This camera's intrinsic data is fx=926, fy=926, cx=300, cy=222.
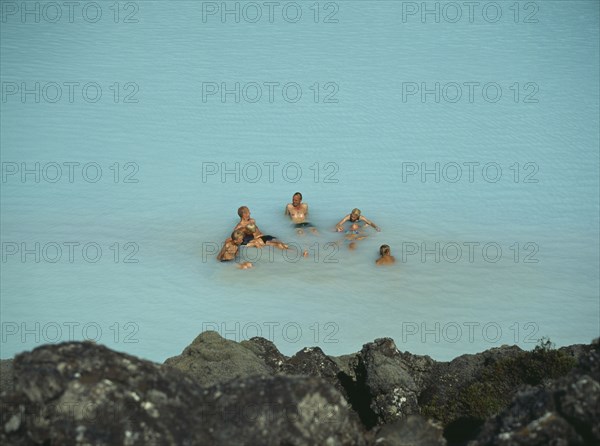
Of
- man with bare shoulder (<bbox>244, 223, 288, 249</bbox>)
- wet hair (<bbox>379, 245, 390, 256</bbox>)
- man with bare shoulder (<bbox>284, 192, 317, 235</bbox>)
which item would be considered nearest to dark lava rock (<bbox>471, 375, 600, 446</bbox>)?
wet hair (<bbox>379, 245, 390, 256</bbox>)

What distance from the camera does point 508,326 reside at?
12.0 meters

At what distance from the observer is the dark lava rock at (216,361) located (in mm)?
8289

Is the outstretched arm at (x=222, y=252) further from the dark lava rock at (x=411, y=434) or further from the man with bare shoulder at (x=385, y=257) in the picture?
the dark lava rock at (x=411, y=434)

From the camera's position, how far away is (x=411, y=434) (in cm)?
599

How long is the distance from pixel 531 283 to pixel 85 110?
9589 mm

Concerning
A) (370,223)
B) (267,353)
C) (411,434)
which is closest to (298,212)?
(370,223)

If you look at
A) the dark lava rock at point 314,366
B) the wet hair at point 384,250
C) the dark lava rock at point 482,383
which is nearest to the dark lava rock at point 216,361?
the dark lava rock at point 314,366

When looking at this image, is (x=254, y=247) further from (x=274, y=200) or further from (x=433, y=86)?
(x=433, y=86)

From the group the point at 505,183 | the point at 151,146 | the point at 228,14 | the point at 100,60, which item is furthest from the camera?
the point at 228,14

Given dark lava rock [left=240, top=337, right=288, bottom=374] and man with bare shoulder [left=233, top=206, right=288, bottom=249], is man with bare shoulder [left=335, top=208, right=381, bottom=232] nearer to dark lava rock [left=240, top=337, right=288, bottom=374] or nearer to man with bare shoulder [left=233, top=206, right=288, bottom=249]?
man with bare shoulder [left=233, top=206, right=288, bottom=249]

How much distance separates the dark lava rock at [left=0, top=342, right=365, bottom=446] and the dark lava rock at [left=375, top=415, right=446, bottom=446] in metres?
0.61

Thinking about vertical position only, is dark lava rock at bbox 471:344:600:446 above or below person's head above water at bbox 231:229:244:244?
below

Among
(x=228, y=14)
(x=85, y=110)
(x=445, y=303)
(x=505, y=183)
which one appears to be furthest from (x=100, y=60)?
(x=445, y=303)

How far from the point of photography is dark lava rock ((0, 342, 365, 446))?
16.4 ft
